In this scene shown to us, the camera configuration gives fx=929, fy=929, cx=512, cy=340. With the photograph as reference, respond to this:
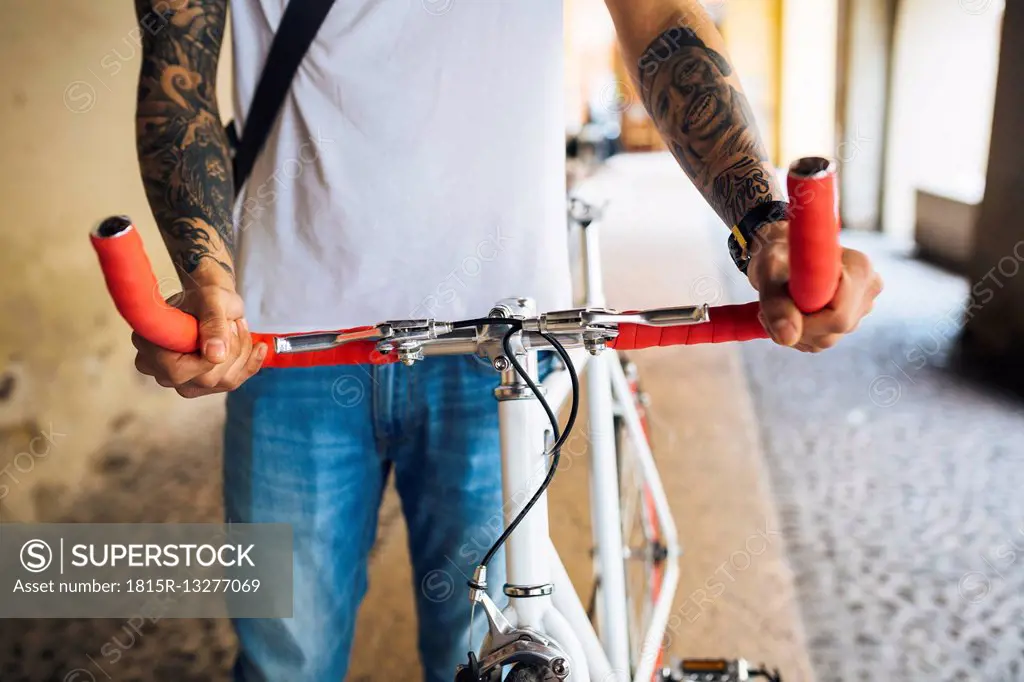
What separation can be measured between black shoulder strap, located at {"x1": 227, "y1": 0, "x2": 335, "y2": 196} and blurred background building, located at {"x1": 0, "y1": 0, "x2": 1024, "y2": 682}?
700 millimetres

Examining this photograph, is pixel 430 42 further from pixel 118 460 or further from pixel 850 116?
pixel 850 116

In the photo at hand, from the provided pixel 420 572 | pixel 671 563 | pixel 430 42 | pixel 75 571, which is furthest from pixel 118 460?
pixel 430 42

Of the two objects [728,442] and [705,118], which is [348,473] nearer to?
[705,118]

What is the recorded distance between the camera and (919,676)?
2.42 m

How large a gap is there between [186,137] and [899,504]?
2909mm

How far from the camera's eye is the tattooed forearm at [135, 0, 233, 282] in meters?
1.16

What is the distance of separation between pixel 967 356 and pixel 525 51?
14.1 feet

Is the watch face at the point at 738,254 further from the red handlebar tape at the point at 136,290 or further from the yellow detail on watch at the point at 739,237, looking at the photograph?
the red handlebar tape at the point at 136,290

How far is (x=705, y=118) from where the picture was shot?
3.61ft

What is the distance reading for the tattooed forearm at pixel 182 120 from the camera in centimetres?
116

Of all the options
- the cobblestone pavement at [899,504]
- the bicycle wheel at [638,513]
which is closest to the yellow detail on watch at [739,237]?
the bicycle wheel at [638,513]

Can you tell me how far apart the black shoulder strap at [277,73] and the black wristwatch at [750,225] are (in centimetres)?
62

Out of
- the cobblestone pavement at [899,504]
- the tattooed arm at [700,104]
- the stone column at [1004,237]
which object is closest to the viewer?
the tattooed arm at [700,104]

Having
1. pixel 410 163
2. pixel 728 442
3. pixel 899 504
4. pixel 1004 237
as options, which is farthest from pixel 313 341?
pixel 1004 237
